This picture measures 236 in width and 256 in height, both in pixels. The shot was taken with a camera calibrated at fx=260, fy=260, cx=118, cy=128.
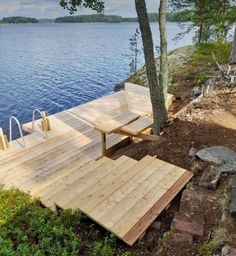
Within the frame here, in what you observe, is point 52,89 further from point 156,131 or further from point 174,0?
point 156,131

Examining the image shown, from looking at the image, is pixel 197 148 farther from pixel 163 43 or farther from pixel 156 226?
pixel 163 43

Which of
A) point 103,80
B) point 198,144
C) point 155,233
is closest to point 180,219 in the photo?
point 155,233

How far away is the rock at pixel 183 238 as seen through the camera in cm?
317

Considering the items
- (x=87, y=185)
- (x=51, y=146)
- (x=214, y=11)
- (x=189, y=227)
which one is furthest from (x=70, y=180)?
(x=214, y=11)

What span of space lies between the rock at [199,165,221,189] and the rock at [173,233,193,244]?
1058 millimetres

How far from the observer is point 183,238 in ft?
10.5

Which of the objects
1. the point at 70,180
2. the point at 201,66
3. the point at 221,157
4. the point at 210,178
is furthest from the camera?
the point at 201,66

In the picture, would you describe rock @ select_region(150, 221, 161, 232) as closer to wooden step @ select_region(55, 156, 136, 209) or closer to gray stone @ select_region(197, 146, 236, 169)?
wooden step @ select_region(55, 156, 136, 209)

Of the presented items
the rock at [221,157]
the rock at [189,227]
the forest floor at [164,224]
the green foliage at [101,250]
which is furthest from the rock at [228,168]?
the green foliage at [101,250]

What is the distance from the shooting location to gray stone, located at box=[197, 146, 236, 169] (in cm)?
457

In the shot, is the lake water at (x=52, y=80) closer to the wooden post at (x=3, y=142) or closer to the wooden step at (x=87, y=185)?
the wooden post at (x=3, y=142)

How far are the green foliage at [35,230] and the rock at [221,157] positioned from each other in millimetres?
2488

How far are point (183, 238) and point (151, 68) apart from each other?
3879 millimetres

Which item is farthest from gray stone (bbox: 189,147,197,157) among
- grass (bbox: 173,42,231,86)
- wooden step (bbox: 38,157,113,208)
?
grass (bbox: 173,42,231,86)
